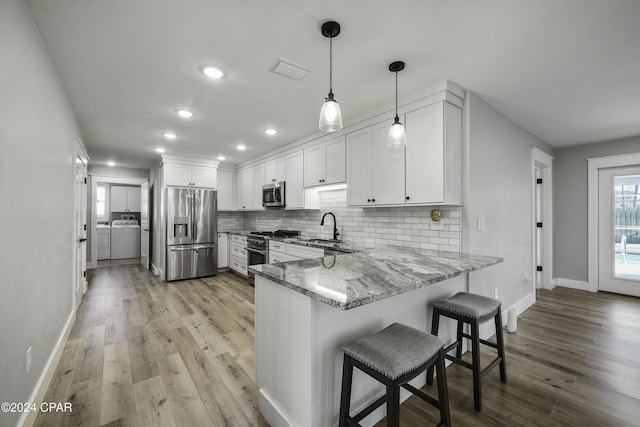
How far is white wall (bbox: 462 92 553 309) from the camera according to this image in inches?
102

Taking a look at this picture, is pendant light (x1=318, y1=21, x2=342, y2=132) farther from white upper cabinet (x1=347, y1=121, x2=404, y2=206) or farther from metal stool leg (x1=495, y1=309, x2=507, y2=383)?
metal stool leg (x1=495, y1=309, x2=507, y2=383)

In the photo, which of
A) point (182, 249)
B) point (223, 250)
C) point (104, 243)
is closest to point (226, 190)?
point (223, 250)

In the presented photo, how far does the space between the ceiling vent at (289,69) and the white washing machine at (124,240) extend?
7688mm

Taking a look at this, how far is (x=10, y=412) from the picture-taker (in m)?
1.42

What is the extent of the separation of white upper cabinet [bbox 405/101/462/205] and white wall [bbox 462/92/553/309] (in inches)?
4.8

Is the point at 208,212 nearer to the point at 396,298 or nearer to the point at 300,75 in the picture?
the point at 300,75

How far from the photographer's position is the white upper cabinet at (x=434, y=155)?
8.09 ft

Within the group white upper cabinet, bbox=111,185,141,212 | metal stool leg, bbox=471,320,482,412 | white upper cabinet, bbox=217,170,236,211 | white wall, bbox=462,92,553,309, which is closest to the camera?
metal stool leg, bbox=471,320,482,412

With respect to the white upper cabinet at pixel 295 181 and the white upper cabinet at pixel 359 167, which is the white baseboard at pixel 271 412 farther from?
the white upper cabinet at pixel 295 181

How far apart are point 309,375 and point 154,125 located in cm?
363

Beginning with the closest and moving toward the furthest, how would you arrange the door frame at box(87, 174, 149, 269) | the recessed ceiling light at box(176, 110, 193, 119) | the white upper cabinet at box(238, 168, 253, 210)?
the recessed ceiling light at box(176, 110, 193, 119), the white upper cabinet at box(238, 168, 253, 210), the door frame at box(87, 174, 149, 269)

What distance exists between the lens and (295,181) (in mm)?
4457

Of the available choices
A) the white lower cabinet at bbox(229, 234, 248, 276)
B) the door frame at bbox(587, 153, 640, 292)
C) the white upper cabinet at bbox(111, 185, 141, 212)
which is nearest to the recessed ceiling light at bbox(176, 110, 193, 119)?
the white lower cabinet at bbox(229, 234, 248, 276)

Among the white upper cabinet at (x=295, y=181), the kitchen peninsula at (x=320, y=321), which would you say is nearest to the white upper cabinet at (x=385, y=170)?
the kitchen peninsula at (x=320, y=321)
